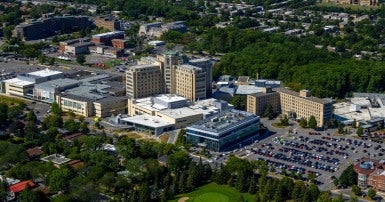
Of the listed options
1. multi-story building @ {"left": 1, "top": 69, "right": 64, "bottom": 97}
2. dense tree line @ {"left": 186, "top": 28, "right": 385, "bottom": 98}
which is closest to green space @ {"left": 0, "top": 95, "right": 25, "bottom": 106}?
multi-story building @ {"left": 1, "top": 69, "right": 64, "bottom": 97}

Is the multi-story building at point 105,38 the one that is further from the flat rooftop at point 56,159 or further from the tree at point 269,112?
the flat rooftop at point 56,159

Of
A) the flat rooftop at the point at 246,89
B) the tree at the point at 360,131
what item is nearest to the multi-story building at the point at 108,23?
the flat rooftop at the point at 246,89

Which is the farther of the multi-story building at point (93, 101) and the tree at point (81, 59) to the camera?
the tree at point (81, 59)

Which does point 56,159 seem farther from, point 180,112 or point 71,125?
point 180,112

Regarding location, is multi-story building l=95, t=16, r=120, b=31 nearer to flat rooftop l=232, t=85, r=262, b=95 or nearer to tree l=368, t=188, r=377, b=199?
flat rooftop l=232, t=85, r=262, b=95

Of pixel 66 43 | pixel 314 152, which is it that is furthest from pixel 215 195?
pixel 66 43
